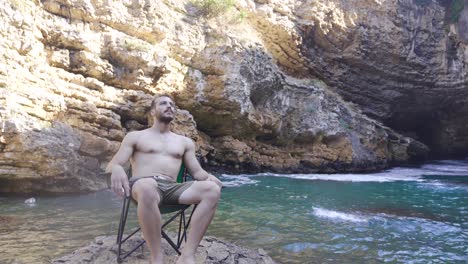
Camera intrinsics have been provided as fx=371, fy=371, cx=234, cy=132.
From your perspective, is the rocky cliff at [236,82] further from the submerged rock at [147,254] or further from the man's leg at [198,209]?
the man's leg at [198,209]

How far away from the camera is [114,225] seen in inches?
221

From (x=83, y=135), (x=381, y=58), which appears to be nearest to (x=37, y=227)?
(x=83, y=135)

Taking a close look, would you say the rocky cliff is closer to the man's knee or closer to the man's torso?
the man's torso

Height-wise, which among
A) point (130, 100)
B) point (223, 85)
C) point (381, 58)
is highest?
point (381, 58)

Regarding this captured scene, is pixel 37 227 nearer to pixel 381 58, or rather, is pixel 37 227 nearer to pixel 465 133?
pixel 381 58

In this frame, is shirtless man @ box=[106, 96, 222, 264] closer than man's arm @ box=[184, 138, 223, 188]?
Yes

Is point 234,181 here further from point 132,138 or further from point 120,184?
point 120,184

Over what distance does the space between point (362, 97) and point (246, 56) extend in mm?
9410

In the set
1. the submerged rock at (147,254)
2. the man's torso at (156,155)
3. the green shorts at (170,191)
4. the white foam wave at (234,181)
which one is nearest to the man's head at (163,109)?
the man's torso at (156,155)

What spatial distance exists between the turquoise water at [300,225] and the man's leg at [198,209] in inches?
70.7

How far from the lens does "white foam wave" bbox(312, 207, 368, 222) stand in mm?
6801

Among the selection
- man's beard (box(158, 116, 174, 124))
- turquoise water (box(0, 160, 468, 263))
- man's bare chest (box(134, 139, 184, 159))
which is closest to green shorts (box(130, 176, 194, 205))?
man's bare chest (box(134, 139, 184, 159))

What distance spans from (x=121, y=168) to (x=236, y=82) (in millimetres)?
10876

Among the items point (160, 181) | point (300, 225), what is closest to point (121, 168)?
point (160, 181)
